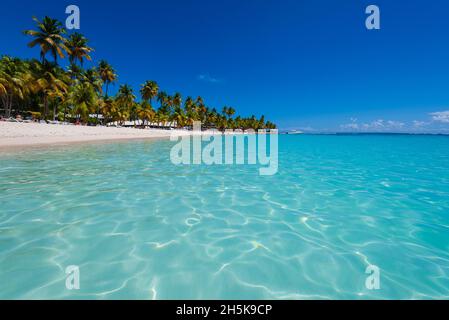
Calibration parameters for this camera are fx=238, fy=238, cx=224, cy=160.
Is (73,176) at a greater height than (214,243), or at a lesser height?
greater

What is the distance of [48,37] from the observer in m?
31.1

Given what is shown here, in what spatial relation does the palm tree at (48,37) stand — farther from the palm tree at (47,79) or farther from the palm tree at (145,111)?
the palm tree at (145,111)

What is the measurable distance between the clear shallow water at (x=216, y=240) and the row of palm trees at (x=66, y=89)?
106 feet

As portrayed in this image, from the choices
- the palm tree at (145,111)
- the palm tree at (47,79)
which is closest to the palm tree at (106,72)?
the palm tree at (145,111)

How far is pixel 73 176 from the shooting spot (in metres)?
8.42

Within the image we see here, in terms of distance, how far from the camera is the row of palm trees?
31156 millimetres

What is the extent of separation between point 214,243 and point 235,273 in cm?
87

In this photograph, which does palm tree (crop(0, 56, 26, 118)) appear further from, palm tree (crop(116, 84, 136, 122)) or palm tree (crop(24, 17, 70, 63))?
palm tree (crop(116, 84, 136, 122))

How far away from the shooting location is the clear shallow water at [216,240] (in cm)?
298

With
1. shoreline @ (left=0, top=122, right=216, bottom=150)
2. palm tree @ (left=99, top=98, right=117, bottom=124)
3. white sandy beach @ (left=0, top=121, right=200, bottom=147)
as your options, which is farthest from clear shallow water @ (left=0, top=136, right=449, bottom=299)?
palm tree @ (left=99, top=98, right=117, bottom=124)
